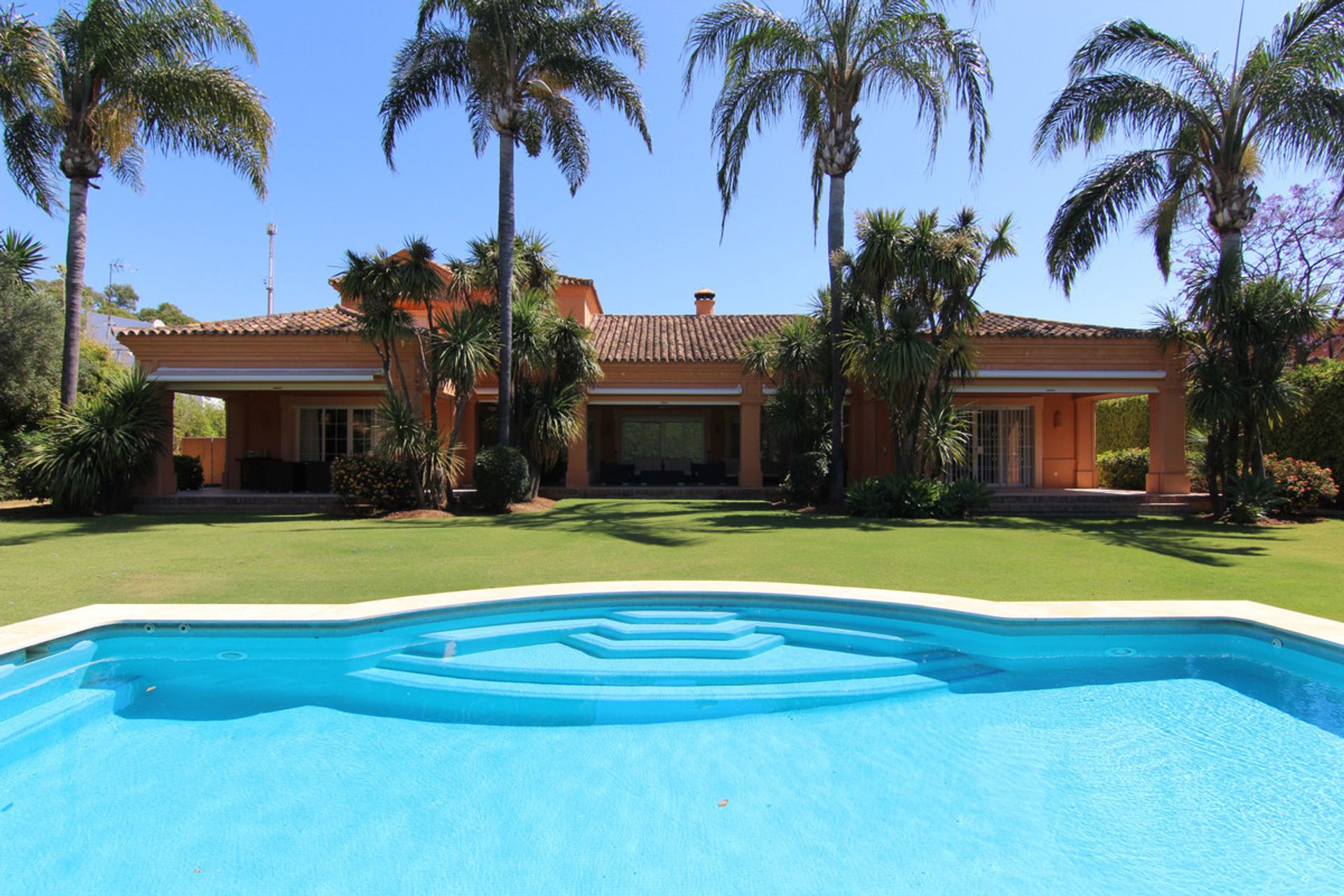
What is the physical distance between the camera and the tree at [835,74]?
13859 millimetres

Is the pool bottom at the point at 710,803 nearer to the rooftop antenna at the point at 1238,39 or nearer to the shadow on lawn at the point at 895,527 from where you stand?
the shadow on lawn at the point at 895,527

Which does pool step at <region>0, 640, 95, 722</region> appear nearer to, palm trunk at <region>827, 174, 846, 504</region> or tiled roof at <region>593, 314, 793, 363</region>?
palm trunk at <region>827, 174, 846, 504</region>

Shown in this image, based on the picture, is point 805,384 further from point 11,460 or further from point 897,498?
point 11,460

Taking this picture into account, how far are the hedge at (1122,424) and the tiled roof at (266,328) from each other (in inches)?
857

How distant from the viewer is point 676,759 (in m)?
3.90

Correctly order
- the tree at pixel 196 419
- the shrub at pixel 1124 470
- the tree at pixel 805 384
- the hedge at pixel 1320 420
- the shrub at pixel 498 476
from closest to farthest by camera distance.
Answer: the shrub at pixel 498 476 → the hedge at pixel 1320 420 → the tree at pixel 805 384 → the shrub at pixel 1124 470 → the tree at pixel 196 419

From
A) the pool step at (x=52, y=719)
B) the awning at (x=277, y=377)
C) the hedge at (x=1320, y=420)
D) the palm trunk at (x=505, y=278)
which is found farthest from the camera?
the awning at (x=277, y=377)

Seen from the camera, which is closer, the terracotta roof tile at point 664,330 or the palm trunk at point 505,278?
the palm trunk at point 505,278

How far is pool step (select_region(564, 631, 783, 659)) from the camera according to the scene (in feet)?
17.4

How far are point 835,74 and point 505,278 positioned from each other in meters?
7.82

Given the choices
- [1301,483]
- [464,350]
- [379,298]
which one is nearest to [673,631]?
[464,350]

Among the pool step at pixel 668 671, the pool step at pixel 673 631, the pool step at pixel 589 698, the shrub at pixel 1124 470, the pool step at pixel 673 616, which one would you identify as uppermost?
the shrub at pixel 1124 470

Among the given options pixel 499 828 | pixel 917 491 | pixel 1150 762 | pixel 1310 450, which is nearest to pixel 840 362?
pixel 917 491

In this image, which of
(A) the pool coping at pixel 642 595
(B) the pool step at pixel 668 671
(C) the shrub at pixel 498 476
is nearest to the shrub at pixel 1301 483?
(A) the pool coping at pixel 642 595
